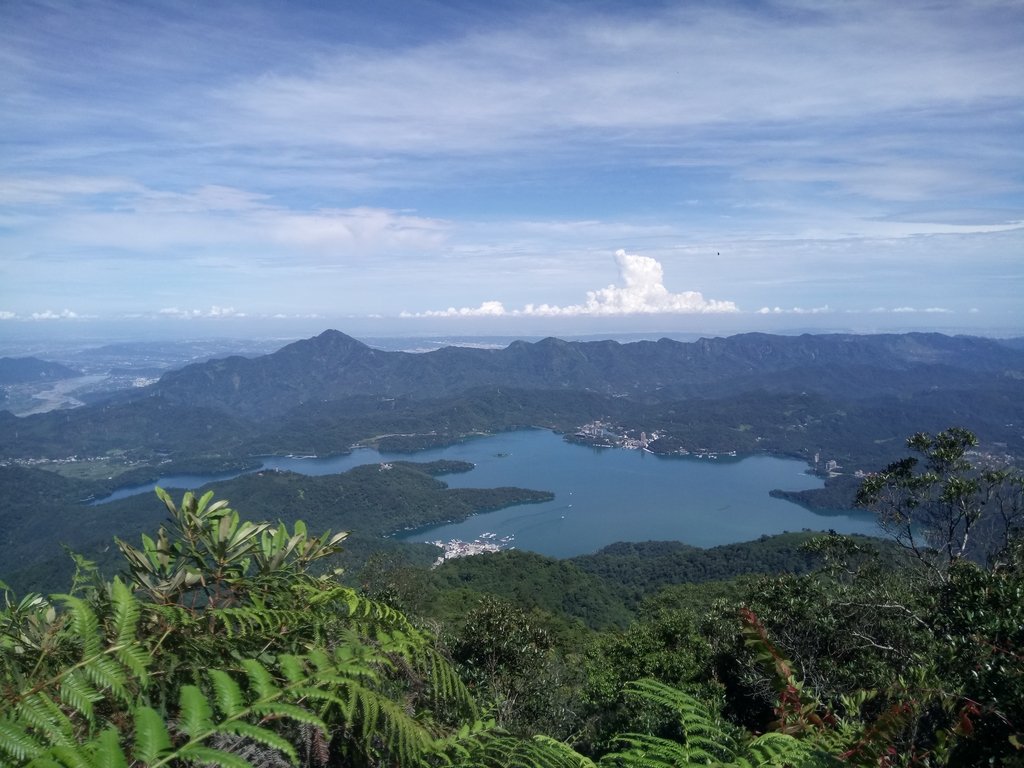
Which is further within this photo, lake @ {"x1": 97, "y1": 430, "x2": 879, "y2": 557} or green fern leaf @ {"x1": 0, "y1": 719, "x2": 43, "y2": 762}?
lake @ {"x1": 97, "y1": 430, "x2": 879, "y2": 557}

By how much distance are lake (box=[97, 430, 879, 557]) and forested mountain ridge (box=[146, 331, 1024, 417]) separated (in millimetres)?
60147

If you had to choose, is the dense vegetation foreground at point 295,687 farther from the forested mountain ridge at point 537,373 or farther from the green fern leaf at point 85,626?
the forested mountain ridge at point 537,373

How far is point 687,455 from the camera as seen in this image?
104 m

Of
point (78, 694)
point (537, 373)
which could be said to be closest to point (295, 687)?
point (78, 694)

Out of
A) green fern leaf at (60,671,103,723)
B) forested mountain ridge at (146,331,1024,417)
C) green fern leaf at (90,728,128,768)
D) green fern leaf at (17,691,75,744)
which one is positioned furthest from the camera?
forested mountain ridge at (146,331,1024,417)

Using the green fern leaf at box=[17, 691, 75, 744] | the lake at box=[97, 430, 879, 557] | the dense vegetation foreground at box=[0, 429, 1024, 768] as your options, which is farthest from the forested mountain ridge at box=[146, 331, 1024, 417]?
the green fern leaf at box=[17, 691, 75, 744]

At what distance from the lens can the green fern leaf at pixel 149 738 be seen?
42.9 inches

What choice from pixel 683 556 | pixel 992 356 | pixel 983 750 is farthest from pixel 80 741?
pixel 992 356

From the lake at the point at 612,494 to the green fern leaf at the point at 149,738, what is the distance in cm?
5986

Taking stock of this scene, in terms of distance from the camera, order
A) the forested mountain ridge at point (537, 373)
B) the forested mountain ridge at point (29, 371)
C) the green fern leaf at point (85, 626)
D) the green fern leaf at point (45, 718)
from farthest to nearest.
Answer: the forested mountain ridge at point (29, 371), the forested mountain ridge at point (537, 373), the green fern leaf at point (85, 626), the green fern leaf at point (45, 718)

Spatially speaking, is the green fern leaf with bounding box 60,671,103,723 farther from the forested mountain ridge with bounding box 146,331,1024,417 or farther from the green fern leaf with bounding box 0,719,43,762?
the forested mountain ridge with bounding box 146,331,1024,417

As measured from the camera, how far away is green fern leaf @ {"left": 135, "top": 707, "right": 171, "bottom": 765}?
1.09 m

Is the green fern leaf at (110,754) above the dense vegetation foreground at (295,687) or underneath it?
above

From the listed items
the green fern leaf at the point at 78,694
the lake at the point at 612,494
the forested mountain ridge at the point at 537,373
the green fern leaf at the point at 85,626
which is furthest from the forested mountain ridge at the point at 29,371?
the green fern leaf at the point at 78,694
